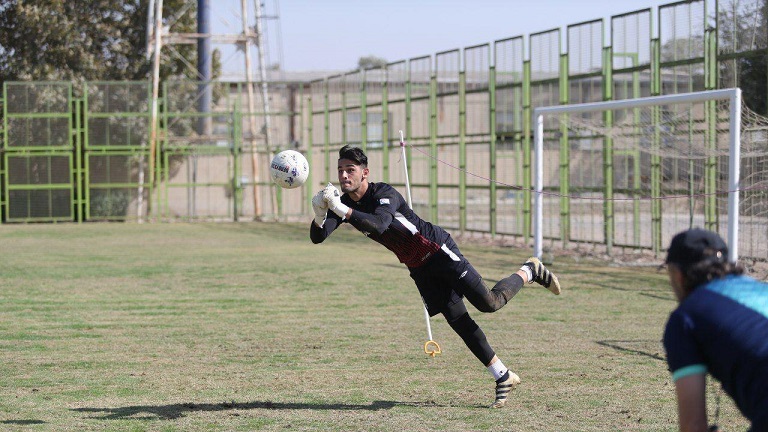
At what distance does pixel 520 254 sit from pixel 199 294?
28.2 feet

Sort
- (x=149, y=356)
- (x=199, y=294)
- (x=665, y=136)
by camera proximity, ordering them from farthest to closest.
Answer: (x=665, y=136)
(x=199, y=294)
(x=149, y=356)

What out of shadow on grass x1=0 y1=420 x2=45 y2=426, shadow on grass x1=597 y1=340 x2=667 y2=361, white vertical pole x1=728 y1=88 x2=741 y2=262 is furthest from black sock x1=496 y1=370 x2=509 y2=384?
white vertical pole x1=728 y1=88 x2=741 y2=262

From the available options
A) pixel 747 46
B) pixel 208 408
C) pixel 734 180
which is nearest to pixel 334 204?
pixel 208 408

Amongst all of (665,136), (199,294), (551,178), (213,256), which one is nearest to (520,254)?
(551,178)

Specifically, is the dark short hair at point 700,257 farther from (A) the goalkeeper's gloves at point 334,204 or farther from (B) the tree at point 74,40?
(B) the tree at point 74,40

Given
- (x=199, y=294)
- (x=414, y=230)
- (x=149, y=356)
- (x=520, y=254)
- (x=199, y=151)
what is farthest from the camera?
(x=199, y=151)

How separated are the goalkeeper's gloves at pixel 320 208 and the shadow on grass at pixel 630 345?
3906 mm

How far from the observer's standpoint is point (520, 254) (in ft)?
70.9

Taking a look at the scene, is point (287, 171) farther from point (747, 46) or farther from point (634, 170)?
point (634, 170)

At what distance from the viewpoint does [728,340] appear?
3662 millimetres

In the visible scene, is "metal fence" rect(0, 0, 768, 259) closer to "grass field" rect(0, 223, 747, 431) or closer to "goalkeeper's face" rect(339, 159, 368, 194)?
"grass field" rect(0, 223, 747, 431)

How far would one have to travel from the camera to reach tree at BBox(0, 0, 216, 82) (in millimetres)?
37344

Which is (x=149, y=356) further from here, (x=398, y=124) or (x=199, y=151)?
(x=199, y=151)

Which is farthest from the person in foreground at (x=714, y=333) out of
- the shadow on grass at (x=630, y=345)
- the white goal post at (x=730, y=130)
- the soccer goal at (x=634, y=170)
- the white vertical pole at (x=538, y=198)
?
the white vertical pole at (x=538, y=198)
